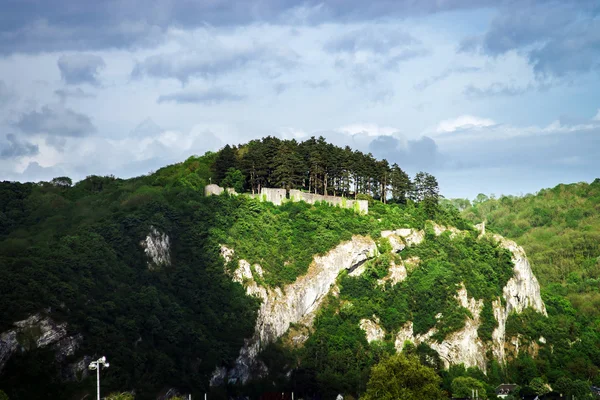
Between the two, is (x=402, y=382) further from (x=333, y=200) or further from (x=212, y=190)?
(x=212, y=190)

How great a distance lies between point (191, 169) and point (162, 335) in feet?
136

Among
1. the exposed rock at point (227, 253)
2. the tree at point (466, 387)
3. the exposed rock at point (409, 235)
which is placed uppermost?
the exposed rock at point (409, 235)

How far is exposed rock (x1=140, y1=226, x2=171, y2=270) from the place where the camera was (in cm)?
11662

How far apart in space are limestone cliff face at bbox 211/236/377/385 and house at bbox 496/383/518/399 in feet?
76.8

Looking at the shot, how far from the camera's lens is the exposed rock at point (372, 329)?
12100cm

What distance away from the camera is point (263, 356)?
11550 centimetres

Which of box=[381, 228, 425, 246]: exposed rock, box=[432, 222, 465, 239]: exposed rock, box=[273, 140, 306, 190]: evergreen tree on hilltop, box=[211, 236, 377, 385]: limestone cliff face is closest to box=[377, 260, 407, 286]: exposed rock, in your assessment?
box=[211, 236, 377, 385]: limestone cliff face

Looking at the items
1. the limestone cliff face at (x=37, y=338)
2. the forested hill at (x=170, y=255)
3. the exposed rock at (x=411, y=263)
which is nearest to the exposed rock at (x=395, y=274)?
the exposed rock at (x=411, y=263)

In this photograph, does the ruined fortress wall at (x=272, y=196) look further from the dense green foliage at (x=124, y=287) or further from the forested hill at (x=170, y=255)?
the dense green foliage at (x=124, y=287)

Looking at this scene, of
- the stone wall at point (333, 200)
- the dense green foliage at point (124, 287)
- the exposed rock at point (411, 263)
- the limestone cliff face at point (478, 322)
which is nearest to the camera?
the dense green foliage at point (124, 287)

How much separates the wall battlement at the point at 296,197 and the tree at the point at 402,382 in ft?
130

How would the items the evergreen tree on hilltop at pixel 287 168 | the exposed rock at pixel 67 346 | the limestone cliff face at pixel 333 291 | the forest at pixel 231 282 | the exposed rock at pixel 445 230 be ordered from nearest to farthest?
1. the exposed rock at pixel 67 346
2. the forest at pixel 231 282
3. the limestone cliff face at pixel 333 291
4. the evergreen tree on hilltop at pixel 287 168
5. the exposed rock at pixel 445 230

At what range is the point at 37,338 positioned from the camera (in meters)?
96.2

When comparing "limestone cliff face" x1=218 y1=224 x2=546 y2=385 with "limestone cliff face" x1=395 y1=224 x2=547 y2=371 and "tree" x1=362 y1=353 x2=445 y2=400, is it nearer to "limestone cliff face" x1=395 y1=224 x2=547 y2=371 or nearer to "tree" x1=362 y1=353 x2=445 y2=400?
"limestone cliff face" x1=395 y1=224 x2=547 y2=371
